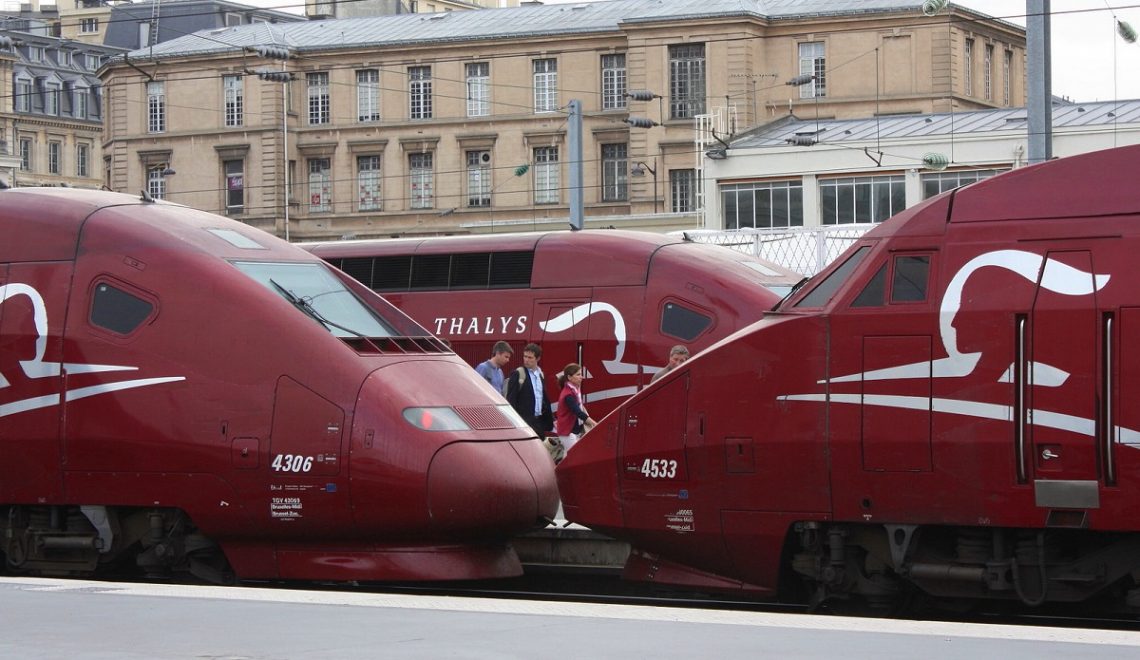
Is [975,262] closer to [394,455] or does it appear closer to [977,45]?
[394,455]

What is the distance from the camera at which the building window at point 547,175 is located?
7525cm

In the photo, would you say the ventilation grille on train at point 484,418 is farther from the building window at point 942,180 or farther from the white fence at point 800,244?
the building window at point 942,180

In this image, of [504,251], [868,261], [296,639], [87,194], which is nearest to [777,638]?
[296,639]

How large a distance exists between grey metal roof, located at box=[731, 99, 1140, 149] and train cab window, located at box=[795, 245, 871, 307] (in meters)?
43.2

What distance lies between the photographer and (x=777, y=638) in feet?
30.3

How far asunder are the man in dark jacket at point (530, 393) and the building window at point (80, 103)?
110 m

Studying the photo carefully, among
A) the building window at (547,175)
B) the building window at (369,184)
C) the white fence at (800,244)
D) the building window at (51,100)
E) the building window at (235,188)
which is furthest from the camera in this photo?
the building window at (51,100)

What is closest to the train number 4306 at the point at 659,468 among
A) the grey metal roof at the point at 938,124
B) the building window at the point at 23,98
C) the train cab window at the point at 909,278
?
the train cab window at the point at 909,278

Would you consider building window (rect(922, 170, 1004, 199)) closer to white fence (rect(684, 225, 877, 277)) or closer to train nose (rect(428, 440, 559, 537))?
white fence (rect(684, 225, 877, 277))

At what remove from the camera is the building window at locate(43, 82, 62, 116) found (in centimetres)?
12019

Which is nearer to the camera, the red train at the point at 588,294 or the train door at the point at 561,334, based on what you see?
the red train at the point at 588,294

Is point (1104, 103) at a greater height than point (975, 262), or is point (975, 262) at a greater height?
point (1104, 103)

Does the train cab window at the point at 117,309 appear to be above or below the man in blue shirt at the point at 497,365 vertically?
above

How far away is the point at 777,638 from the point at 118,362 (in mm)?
8212
